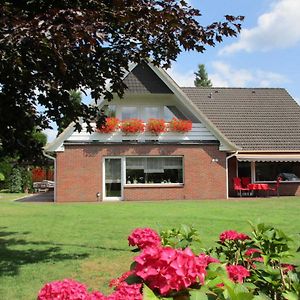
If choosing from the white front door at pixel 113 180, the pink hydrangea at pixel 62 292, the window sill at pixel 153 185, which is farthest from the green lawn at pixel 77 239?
the window sill at pixel 153 185

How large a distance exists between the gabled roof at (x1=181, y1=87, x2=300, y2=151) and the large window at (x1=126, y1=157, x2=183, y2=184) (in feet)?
14.2

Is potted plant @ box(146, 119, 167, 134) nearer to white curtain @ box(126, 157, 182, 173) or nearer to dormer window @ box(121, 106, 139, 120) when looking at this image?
dormer window @ box(121, 106, 139, 120)

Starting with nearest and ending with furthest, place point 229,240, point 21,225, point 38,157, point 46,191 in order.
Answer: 1. point 229,240
2. point 38,157
3. point 21,225
4. point 46,191

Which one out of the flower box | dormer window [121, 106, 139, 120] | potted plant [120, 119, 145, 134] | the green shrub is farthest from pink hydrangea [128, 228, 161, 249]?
the green shrub

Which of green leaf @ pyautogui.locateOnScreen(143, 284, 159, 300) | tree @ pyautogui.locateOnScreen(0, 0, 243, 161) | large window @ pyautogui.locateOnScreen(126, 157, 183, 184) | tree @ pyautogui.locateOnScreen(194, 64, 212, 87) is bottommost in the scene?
green leaf @ pyautogui.locateOnScreen(143, 284, 159, 300)

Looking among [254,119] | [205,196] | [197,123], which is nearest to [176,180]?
[205,196]

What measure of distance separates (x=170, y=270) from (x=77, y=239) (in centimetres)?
822

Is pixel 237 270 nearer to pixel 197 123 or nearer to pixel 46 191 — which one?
pixel 197 123

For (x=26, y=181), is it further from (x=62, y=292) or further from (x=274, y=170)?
(x=62, y=292)

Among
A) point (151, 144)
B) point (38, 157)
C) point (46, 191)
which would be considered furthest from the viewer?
point (46, 191)

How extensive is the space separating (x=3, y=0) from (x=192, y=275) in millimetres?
5052

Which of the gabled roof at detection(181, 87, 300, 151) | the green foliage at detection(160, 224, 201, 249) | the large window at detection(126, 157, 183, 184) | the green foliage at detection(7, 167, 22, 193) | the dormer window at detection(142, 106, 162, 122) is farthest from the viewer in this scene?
the green foliage at detection(7, 167, 22, 193)

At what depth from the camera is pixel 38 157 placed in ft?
27.0

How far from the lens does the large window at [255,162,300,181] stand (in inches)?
1049
